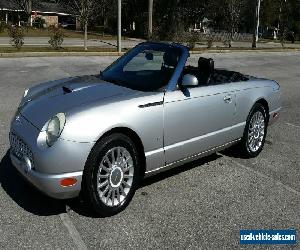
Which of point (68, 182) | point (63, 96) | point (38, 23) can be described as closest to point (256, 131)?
point (63, 96)

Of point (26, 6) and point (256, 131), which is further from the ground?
point (26, 6)

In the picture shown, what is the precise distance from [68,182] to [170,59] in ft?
6.84

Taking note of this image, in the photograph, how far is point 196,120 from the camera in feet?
15.4

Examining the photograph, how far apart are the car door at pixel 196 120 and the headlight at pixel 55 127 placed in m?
1.17

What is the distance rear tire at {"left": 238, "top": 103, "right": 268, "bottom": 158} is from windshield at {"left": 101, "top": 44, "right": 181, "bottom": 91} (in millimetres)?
1532

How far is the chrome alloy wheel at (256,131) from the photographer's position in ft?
19.0

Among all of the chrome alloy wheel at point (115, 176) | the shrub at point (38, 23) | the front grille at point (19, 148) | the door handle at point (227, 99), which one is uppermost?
the shrub at point (38, 23)

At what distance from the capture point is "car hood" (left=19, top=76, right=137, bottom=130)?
394 centimetres

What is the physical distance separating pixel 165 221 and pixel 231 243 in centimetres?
69

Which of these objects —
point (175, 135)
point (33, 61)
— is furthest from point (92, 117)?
point (33, 61)

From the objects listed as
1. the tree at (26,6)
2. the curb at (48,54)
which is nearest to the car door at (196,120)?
the curb at (48,54)

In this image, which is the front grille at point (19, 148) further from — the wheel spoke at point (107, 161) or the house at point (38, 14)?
the house at point (38, 14)

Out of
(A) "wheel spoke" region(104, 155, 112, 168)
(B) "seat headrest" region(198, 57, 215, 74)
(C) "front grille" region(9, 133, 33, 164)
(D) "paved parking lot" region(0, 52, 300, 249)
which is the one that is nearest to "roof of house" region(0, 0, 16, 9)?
(D) "paved parking lot" region(0, 52, 300, 249)

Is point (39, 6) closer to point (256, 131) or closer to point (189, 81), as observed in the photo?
point (256, 131)
